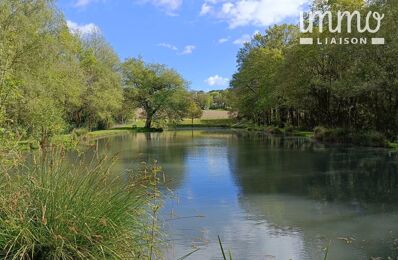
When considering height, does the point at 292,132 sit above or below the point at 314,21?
below

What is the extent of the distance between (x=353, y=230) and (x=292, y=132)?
35.2m

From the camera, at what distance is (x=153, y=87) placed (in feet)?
204

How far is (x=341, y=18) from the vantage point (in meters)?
29.4

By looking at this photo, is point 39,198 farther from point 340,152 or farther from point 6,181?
point 340,152

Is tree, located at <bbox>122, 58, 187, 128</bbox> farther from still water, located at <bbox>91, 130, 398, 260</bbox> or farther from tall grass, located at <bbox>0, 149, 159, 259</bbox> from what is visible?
tall grass, located at <bbox>0, 149, 159, 259</bbox>

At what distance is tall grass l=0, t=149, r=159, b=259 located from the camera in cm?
343

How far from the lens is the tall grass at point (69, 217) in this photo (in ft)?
11.2

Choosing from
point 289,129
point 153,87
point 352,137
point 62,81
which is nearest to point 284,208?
point 352,137

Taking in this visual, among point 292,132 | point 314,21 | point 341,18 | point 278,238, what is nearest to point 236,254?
point 278,238

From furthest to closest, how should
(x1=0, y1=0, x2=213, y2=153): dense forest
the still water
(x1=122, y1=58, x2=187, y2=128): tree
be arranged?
1. (x1=122, y1=58, x2=187, y2=128): tree
2. (x1=0, y1=0, x2=213, y2=153): dense forest
3. the still water

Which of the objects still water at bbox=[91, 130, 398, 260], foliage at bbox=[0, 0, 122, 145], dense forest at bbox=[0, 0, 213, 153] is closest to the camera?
still water at bbox=[91, 130, 398, 260]

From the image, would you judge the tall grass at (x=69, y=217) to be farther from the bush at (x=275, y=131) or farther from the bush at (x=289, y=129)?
the bush at (x=275, y=131)

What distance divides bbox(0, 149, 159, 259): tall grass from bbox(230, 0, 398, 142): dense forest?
22244 mm

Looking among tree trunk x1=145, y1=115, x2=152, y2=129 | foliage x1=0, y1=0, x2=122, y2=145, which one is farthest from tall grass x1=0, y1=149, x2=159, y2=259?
tree trunk x1=145, y1=115, x2=152, y2=129
